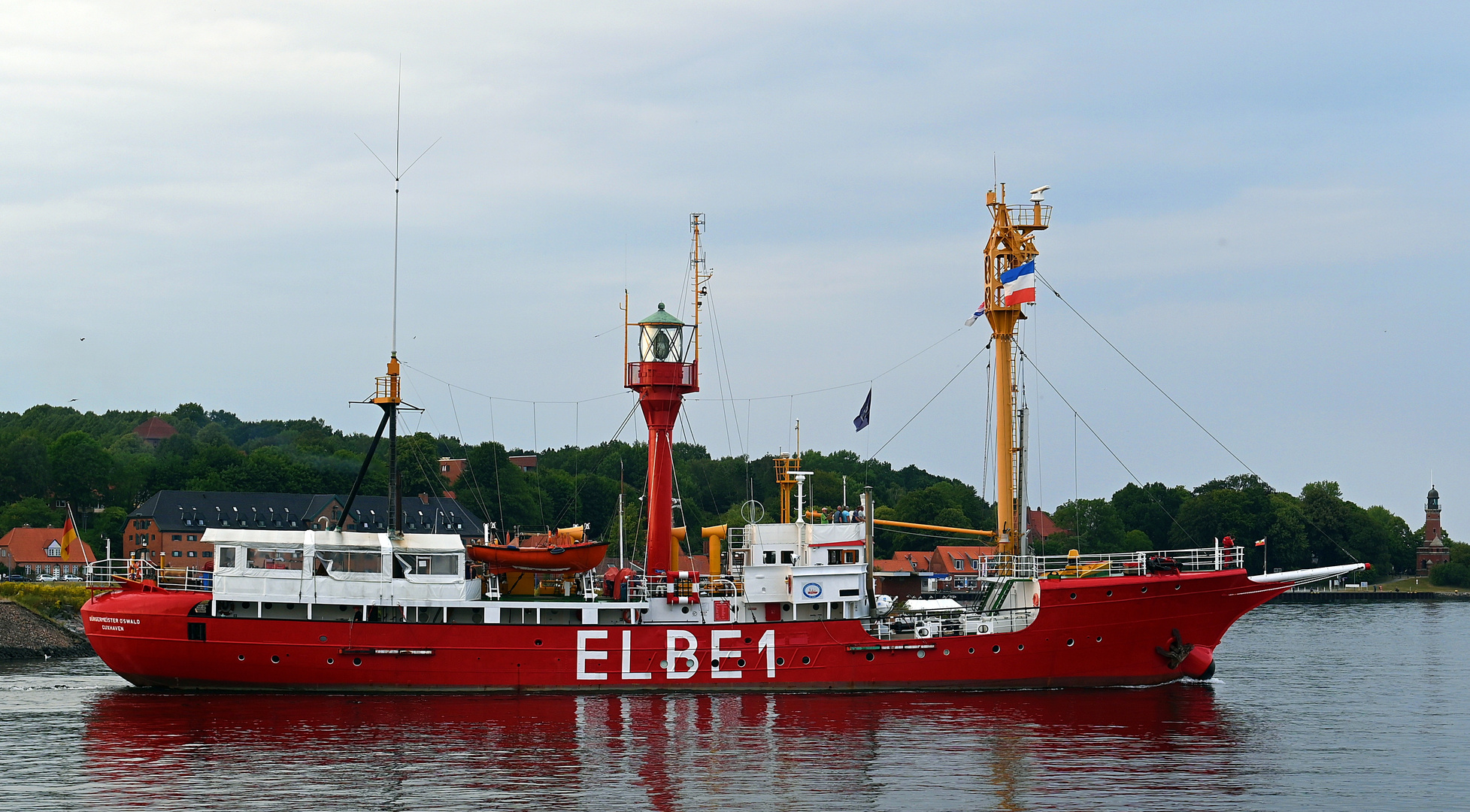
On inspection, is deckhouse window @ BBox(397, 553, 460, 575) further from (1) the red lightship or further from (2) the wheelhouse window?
(2) the wheelhouse window

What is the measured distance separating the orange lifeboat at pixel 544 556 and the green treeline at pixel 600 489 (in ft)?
180

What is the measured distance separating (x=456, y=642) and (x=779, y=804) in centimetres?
1456

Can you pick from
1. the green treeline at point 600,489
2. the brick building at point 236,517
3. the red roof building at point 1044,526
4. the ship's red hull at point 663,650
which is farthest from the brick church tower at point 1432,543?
the ship's red hull at point 663,650

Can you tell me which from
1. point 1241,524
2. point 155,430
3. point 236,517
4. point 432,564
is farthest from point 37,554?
point 1241,524

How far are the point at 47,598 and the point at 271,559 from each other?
2985cm

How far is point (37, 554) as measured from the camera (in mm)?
95688

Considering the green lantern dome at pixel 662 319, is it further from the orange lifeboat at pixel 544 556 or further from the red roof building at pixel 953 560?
the red roof building at pixel 953 560

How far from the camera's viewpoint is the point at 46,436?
394ft

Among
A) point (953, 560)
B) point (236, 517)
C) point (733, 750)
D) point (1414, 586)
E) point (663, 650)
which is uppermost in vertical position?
point (236, 517)

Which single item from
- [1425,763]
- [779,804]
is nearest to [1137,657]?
[1425,763]

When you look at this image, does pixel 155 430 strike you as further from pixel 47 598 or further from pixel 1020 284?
pixel 1020 284

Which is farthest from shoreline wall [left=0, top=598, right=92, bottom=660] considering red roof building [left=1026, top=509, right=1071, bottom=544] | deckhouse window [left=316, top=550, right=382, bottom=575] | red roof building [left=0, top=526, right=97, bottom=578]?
red roof building [left=1026, top=509, right=1071, bottom=544]

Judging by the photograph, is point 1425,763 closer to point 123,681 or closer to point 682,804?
point 682,804

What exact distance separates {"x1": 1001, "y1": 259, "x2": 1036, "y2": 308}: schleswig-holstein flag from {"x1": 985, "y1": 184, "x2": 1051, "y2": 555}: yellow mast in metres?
0.29
